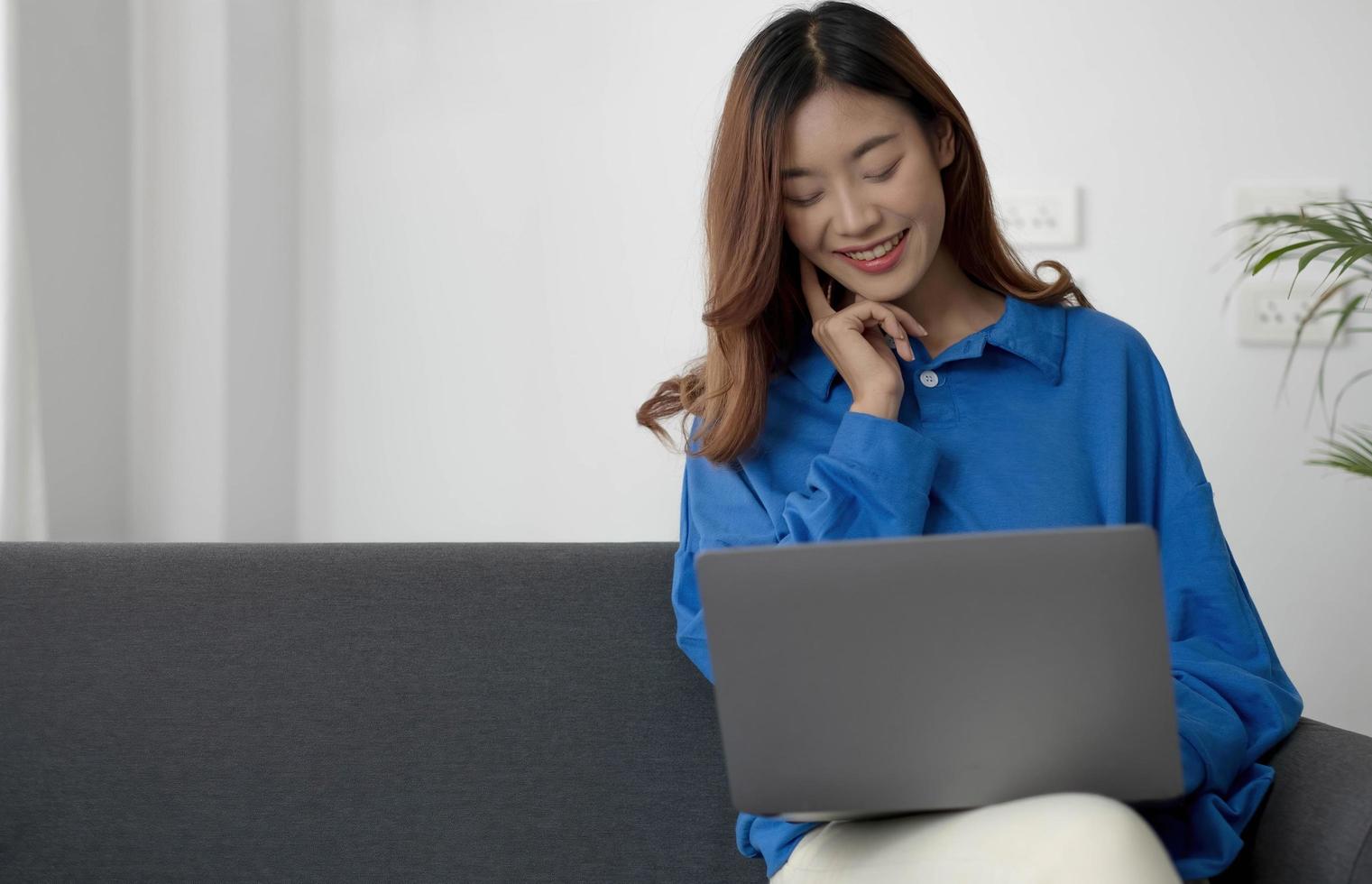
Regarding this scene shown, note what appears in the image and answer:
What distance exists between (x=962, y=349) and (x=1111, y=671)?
56cm

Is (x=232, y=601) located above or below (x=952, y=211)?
below

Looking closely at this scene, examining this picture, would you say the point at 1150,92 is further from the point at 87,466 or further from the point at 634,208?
the point at 87,466

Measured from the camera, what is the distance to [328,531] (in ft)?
6.89

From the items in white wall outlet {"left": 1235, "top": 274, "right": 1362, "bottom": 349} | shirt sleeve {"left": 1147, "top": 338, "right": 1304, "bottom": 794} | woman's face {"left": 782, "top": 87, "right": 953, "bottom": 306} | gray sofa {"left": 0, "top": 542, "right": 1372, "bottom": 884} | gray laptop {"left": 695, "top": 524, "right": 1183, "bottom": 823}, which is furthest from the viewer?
white wall outlet {"left": 1235, "top": 274, "right": 1362, "bottom": 349}

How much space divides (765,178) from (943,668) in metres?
0.62

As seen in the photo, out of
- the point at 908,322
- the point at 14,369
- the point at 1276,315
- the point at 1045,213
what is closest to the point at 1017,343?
the point at 908,322

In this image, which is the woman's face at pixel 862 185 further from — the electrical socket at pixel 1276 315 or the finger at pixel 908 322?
the electrical socket at pixel 1276 315

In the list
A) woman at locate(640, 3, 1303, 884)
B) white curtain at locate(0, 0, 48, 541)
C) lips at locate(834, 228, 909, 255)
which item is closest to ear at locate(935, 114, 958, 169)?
woman at locate(640, 3, 1303, 884)

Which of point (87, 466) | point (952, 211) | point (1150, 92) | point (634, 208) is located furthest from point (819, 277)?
point (87, 466)

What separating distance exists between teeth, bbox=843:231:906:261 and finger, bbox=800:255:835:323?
0.27 feet

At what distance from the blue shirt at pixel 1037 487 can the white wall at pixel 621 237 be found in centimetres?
66

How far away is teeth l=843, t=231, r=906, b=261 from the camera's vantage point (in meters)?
1.34

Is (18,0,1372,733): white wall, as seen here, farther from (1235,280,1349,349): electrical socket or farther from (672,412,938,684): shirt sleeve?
(672,412,938,684): shirt sleeve

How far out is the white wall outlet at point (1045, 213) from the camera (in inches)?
77.3
